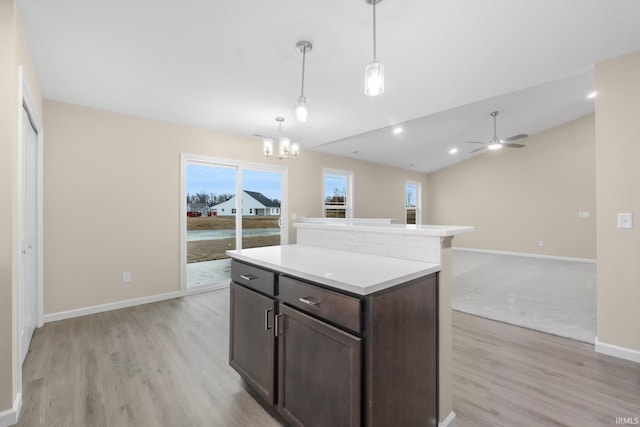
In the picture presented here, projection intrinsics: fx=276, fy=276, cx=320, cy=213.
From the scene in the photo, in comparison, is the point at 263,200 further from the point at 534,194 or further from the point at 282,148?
the point at 534,194

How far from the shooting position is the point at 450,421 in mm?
1528

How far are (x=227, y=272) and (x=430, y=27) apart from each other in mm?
4333

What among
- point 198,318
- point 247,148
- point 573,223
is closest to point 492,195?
point 573,223

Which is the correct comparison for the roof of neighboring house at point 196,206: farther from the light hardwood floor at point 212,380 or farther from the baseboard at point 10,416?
the baseboard at point 10,416

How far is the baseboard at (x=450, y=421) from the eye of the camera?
1.48m

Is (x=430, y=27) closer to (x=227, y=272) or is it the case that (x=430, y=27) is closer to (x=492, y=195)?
(x=227, y=272)

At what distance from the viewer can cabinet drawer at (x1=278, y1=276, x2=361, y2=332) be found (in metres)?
1.12

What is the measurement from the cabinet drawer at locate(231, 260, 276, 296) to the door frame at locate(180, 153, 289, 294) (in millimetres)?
2384

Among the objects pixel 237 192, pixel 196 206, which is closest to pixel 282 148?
pixel 237 192

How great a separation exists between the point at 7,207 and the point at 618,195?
441 centimetres

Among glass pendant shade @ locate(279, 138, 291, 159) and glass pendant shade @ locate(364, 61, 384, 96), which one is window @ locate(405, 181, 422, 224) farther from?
glass pendant shade @ locate(364, 61, 384, 96)

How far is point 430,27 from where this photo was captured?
204 centimetres

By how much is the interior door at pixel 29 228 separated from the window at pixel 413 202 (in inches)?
324

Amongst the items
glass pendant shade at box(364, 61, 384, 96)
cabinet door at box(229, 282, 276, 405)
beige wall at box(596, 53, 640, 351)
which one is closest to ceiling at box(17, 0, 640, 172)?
beige wall at box(596, 53, 640, 351)
